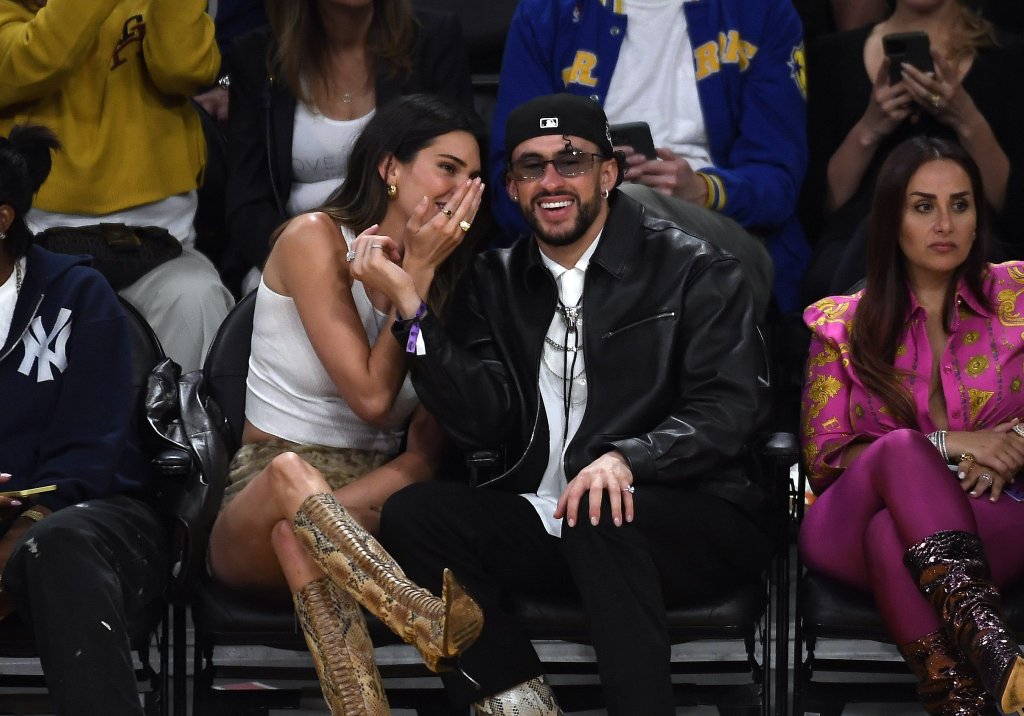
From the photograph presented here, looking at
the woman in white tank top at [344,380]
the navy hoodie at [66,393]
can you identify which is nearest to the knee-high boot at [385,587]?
the woman in white tank top at [344,380]

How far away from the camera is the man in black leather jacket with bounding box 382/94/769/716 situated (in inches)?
131

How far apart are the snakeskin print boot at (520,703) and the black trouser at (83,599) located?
0.70 m

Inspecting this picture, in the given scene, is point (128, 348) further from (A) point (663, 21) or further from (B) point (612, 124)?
(A) point (663, 21)

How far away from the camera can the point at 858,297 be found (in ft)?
13.0

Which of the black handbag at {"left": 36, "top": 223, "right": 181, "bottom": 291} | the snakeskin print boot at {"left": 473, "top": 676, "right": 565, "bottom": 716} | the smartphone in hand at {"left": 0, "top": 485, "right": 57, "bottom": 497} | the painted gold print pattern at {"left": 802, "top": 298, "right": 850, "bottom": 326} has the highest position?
the black handbag at {"left": 36, "top": 223, "right": 181, "bottom": 291}

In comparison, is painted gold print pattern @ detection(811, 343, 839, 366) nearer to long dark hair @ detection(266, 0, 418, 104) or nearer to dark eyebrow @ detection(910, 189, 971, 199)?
dark eyebrow @ detection(910, 189, 971, 199)

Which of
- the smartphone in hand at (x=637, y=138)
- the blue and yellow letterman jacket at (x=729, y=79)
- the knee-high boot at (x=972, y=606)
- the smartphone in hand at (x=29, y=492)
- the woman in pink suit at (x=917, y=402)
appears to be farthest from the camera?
the blue and yellow letterman jacket at (x=729, y=79)

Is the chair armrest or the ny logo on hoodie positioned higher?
the ny logo on hoodie

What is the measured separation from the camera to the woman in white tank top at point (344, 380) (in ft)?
11.1

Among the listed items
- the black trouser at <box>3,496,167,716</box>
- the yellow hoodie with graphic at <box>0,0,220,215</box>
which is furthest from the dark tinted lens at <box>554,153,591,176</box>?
the yellow hoodie with graphic at <box>0,0,220,215</box>

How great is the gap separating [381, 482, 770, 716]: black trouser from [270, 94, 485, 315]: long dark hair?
2.11 ft

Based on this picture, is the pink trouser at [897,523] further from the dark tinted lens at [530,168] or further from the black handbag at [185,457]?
the black handbag at [185,457]

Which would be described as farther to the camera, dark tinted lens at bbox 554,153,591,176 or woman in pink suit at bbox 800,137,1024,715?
dark tinted lens at bbox 554,153,591,176

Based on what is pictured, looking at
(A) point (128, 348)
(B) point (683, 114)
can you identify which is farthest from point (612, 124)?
(A) point (128, 348)
